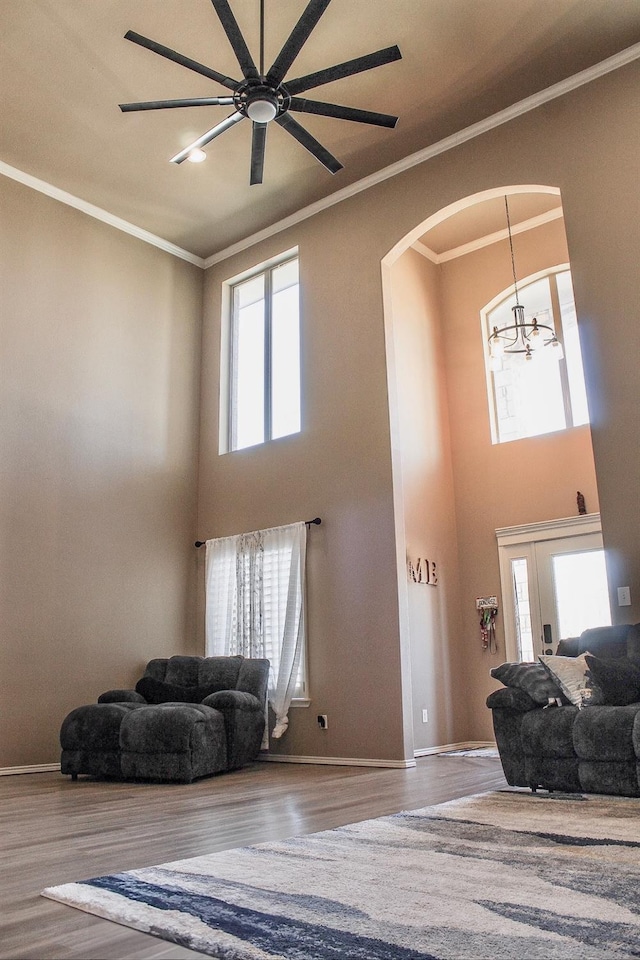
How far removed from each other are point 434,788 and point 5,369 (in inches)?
193

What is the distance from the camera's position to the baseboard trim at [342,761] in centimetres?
588

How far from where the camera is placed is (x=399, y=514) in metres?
6.47

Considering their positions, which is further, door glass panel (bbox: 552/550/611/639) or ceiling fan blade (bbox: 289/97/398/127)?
door glass panel (bbox: 552/550/611/639)

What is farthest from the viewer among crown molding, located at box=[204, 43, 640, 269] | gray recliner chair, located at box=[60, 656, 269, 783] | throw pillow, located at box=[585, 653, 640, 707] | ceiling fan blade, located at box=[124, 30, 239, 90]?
crown molding, located at box=[204, 43, 640, 269]

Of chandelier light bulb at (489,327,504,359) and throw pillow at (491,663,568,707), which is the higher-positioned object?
chandelier light bulb at (489,327,504,359)

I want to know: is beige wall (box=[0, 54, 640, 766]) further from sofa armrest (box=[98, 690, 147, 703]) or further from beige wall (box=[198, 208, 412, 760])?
sofa armrest (box=[98, 690, 147, 703])

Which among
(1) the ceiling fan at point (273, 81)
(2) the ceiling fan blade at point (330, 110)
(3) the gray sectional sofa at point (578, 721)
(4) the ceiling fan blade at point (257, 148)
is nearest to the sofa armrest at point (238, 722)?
(3) the gray sectional sofa at point (578, 721)

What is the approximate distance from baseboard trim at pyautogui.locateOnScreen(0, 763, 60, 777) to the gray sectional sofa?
385 centimetres

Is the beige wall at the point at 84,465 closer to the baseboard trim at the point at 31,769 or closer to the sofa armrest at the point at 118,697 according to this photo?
the baseboard trim at the point at 31,769

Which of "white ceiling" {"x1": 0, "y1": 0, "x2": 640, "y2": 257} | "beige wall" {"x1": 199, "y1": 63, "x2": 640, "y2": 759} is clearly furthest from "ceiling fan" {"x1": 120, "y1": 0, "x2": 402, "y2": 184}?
"beige wall" {"x1": 199, "y1": 63, "x2": 640, "y2": 759}

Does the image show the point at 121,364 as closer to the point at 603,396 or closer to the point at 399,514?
the point at 399,514

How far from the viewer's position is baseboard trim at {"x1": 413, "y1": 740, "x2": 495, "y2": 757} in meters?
6.78

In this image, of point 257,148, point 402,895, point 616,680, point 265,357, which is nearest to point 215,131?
point 257,148

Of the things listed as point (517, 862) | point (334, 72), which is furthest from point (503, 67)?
point (517, 862)
